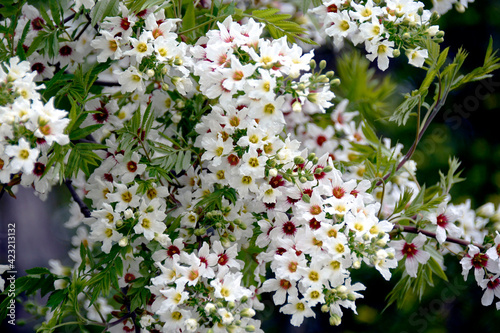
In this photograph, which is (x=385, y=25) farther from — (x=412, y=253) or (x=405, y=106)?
(x=412, y=253)

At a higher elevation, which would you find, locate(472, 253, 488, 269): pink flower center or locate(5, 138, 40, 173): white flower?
locate(5, 138, 40, 173): white flower

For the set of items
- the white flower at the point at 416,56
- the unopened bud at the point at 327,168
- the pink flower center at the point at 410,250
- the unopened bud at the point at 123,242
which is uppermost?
the white flower at the point at 416,56

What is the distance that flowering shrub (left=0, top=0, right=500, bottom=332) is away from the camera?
0.89m

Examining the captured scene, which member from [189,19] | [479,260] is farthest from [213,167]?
[479,260]

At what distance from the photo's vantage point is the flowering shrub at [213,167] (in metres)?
0.89

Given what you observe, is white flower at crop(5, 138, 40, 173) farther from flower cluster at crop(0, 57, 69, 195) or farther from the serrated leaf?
the serrated leaf

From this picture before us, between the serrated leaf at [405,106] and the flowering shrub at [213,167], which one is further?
the serrated leaf at [405,106]

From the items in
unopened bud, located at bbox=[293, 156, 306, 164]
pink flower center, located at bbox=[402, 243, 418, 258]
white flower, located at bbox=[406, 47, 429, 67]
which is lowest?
pink flower center, located at bbox=[402, 243, 418, 258]

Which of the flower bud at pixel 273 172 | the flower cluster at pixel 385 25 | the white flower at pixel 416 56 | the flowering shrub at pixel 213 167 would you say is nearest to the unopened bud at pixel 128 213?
the flowering shrub at pixel 213 167

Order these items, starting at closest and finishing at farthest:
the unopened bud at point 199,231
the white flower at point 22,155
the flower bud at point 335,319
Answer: the white flower at point 22,155, the flower bud at point 335,319, the unopened bud at point 199,231

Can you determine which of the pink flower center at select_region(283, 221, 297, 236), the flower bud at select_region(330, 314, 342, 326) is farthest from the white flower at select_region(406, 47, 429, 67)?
the flower bud at select_region(330, 314, 342, 326)

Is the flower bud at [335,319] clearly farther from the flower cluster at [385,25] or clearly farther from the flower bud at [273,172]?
the flower cluster at [385,25]

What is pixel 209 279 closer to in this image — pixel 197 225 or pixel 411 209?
pixel 197 225

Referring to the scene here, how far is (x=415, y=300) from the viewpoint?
2.21 meters
